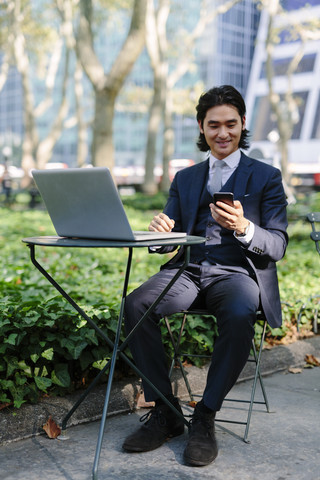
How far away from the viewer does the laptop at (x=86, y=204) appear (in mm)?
2789

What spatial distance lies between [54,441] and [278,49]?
6614cm

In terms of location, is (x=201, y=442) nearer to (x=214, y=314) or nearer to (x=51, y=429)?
(x=214, y=314)

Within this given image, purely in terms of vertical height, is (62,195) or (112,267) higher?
(62,195)

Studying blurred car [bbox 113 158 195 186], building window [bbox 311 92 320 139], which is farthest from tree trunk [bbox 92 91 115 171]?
building window [bbox 311 92 320 139]

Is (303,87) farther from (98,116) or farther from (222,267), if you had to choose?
(222,267)

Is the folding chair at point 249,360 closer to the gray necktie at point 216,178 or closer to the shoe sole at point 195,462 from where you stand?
the shoe sole at point 195,462

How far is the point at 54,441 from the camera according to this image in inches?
131

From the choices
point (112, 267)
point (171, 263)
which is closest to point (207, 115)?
point (171, 263)

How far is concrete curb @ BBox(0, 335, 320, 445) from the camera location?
11.0 feet

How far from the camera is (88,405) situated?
3625 mm

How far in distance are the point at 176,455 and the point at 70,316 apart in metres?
1.08

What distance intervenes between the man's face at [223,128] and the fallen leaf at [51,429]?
1.71 metres

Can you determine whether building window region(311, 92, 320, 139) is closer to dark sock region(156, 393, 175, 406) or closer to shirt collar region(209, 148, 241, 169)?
shirt collar region(209, 148, 241, 169)

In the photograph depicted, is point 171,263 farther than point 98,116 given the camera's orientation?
No
